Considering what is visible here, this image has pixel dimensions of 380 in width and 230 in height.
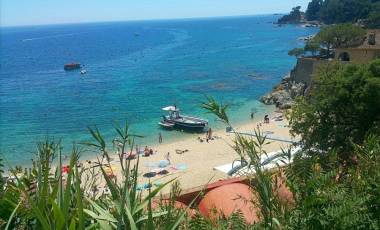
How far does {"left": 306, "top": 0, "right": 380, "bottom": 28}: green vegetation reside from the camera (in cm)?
8631

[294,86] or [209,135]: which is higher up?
[294,86]

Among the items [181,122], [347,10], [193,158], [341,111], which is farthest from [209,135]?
[347,10]

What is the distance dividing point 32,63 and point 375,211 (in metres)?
92.0

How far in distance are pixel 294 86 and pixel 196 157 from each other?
15.6 meters

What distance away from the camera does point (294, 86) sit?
4006 centimetres

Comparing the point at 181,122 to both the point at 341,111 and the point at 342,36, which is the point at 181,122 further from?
the point at 342,36

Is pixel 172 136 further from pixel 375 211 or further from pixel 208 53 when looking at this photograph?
pixel 208 53

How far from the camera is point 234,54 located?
8625cm

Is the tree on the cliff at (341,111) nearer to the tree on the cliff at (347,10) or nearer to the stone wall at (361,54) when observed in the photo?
the stone wall at (361,54)

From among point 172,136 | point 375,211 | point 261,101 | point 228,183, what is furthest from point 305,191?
point 261,101

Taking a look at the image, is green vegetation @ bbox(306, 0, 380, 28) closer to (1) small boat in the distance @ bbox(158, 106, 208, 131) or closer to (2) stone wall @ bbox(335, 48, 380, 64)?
(2) stone wall @ bbox(335, 48, 380, 64)

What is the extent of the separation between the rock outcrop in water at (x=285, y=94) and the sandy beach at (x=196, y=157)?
172 inches

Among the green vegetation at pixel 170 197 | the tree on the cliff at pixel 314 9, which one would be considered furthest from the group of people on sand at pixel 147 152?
the tree on the cliff at pixel 314 9

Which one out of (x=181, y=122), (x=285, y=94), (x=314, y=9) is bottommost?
(x=181, y=122)
